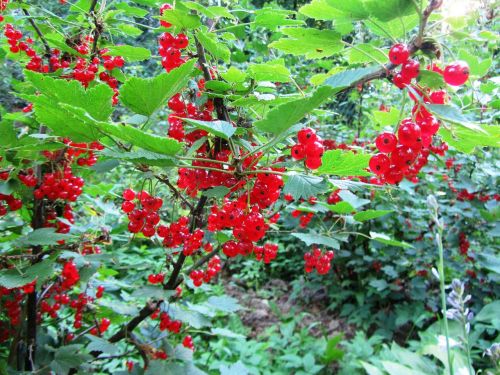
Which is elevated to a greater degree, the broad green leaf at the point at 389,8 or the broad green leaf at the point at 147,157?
the broad green leaf at the point at 389,8

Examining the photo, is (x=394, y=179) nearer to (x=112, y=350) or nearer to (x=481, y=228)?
(x=112, y=350)

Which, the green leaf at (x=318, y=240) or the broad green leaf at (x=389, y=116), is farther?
the green leaf at (x=318, y=240)

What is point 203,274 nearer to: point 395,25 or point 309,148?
point 309,148

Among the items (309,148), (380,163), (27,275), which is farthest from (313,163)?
(27,275)

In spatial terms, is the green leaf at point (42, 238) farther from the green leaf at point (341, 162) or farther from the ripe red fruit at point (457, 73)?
the ripe red fruit at point (457, 73)

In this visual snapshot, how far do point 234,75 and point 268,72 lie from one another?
0.28 feet

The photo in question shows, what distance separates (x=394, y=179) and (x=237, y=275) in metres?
4.15

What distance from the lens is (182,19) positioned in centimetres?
96

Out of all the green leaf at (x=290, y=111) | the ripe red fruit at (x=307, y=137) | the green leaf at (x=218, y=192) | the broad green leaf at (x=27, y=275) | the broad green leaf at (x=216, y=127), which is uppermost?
the green leaf at (x=290, y=111)

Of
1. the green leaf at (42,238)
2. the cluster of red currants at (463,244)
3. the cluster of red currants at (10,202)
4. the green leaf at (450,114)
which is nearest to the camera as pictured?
the green leaf at (450,114)

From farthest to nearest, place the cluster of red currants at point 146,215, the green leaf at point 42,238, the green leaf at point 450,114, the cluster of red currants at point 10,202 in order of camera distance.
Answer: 1. the cluster of red currants at point 10,202
2. the green leaf at point 42,238
3. the cluster of red currants at point 146,215
4. the green leaf at point 450,114

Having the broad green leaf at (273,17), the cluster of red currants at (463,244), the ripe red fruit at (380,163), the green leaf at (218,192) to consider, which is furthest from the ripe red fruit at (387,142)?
the cluster of red currants at (463,244)

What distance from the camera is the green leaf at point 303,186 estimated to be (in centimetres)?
80

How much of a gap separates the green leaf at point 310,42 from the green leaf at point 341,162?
0.80 feet
